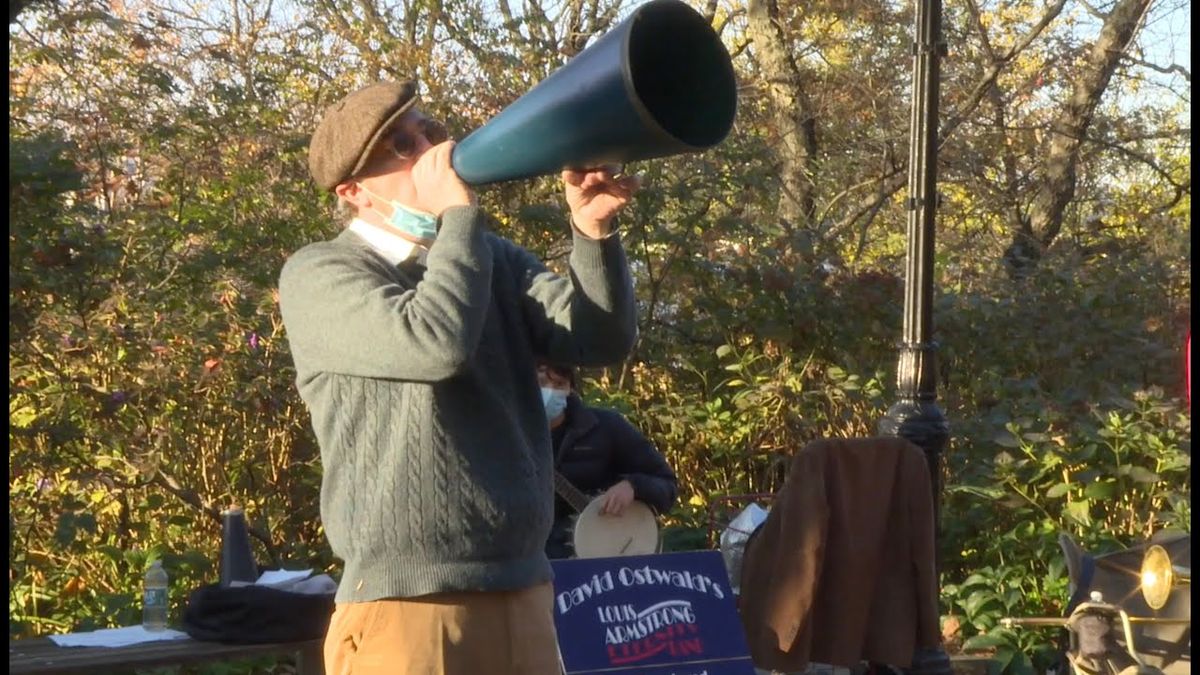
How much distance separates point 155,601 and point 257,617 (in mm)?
654

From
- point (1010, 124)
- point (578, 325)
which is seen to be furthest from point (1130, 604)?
point (1010, 124)

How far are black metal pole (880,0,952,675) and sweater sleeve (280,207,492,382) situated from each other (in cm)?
396

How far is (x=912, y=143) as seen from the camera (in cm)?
641

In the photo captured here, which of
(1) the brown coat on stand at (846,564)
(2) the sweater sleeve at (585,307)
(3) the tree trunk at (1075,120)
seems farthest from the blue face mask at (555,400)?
(3) the tree trunk at (1075,120)

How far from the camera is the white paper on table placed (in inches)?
193

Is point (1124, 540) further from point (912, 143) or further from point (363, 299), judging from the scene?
point (363, 299)

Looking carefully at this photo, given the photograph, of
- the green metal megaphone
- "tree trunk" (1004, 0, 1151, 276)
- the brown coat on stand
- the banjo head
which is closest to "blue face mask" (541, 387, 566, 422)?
the banjo head

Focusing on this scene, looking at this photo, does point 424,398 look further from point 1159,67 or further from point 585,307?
point 1159,67

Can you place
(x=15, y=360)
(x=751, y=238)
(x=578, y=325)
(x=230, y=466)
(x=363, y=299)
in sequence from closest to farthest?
(x=363, y=299)
(x=578, y=325)
(x=15, y=360)
(x=230, y=466)
(x=751, y=238)

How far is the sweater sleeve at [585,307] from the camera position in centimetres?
262

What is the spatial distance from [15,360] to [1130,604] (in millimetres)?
4172

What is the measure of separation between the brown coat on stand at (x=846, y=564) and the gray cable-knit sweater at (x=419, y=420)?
3.23m

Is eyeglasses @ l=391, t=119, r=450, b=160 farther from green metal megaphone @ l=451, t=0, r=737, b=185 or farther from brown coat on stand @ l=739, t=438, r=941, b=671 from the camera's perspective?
brown coat on stand @ l=739, t=438, r=941, b=671

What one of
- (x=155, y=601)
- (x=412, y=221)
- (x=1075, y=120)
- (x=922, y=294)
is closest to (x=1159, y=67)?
(x=1075, y=120)
